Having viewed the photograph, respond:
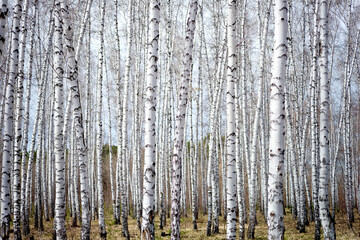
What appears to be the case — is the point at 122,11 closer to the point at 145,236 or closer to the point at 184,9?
the point at 184,9

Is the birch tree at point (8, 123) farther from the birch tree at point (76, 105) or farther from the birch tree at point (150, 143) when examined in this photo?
the birch tree at point (150, 143)

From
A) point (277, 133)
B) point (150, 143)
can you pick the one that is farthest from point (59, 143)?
point (277, 133)

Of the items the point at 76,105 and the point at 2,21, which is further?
the point at 76,105

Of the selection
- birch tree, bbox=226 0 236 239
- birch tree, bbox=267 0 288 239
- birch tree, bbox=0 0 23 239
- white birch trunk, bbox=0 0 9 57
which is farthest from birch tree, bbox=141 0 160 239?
birch tree, bbox=0 0 23 239

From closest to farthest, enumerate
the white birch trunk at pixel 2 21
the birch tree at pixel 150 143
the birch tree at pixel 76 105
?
the white birch trunk at pixel 2 21 → the birch tree at pixel 150 143 → the birch tree at pixel 76 105

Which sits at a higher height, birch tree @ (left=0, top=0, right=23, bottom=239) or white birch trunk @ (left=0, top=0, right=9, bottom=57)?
white birch trunk @ (left=0, top=0, right=9, bottom=57)

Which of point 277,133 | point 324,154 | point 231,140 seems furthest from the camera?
point 324,154

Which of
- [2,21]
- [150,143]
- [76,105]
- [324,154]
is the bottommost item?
[324,154]

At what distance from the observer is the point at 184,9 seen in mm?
13688

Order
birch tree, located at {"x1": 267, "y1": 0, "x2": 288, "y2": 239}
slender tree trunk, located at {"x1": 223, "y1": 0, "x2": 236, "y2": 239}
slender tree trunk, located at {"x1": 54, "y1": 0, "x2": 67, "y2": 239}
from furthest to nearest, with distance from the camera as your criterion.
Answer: slender tree trunk, located at {"x1": 54, "y1": 0, "x2": 67, "y2": 239} → slender tree trunk, located at {"x1": 223, "y1": 0, "x2": 236, "y2": 239} → birch tree, located at {"x1": 267, "y1": 0, "x2": 288, "y2": 239}

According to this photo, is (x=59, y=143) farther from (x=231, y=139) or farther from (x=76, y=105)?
(x=231, y=139)

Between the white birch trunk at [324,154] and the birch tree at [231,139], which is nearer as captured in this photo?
the birch tree at [231,139]

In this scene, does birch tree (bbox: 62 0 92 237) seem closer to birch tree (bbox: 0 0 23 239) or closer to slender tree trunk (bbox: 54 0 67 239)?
slender tree trunk (bbox: 54 0 67 239)

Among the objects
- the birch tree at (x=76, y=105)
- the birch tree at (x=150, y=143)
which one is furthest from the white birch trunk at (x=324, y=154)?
the birch tree at (x=76, y=105)
